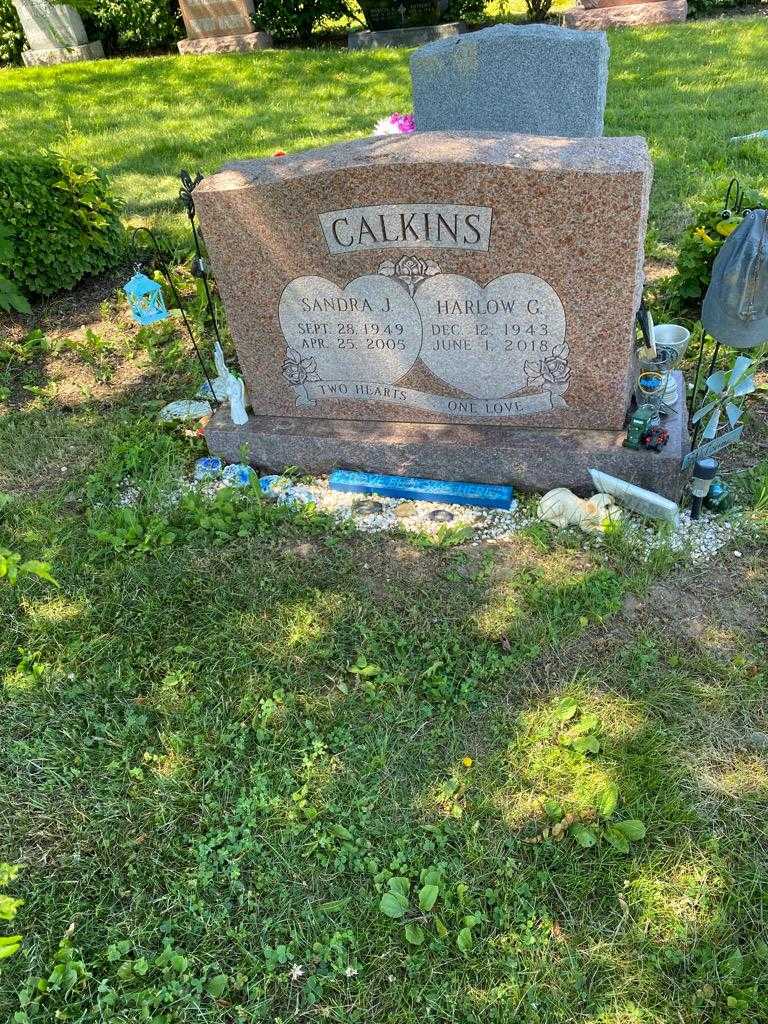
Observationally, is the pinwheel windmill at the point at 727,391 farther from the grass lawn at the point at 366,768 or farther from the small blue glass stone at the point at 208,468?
the small blue glass stone at the point at 208,468

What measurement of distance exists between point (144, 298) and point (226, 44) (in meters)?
9.05

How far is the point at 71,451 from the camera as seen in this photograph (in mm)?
4297

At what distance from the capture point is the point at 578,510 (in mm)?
3348

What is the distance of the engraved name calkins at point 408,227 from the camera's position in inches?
120

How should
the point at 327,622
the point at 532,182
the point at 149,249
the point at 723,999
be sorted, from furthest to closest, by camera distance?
the point at 149,249
the point at 327,622
the point at 532,182
the point at 723,999

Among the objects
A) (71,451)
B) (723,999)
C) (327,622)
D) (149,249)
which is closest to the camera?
(723,999)

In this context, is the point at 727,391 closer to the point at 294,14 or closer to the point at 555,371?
the point at 555,371

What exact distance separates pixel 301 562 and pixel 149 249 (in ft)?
12.7

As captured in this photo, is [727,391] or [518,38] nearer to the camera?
[727,391]

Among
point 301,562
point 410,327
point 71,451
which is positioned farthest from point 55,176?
point 301,562

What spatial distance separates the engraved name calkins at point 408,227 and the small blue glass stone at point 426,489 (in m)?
1.10

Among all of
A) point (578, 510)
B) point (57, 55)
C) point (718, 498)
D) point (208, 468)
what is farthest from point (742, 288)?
point (57, 55)

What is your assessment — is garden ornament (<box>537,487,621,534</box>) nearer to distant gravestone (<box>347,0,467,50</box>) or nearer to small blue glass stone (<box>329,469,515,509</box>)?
A: small blue glass stone (<box>329,469,515,509</box>)

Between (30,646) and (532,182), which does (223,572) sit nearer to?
(30,646)
